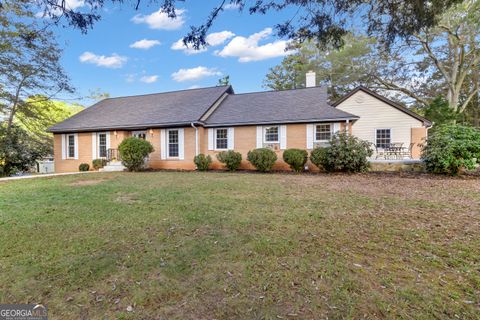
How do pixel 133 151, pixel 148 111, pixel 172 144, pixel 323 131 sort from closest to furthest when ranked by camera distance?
1. pixel 323 131
2. pixel 133 151
3. pixel 172 144
4. pixel 148 111

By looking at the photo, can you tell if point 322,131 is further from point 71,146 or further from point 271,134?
point 71,146

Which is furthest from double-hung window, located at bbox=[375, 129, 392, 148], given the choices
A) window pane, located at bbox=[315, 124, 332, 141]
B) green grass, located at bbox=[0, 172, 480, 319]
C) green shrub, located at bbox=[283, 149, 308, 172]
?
green grass, located at bbox=[0, 172, 480, 319]

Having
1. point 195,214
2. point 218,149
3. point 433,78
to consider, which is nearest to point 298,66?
point 433,78

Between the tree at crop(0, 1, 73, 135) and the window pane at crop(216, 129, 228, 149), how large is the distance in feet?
35.9

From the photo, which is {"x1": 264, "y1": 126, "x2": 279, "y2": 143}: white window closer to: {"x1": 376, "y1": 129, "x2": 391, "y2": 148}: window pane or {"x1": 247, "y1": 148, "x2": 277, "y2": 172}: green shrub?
{"x1": 247, "y1": 148, "x2": 277, "y2": 172}: green shrub

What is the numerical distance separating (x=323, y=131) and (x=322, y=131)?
48mm

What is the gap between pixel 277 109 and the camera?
14.2 meters

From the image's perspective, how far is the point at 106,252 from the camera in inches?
136

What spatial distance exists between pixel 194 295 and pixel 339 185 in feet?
22.5

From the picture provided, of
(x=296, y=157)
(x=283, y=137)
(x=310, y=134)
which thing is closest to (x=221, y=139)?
(x=283, y=137)

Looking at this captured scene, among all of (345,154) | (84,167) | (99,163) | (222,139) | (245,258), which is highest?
(222,139)

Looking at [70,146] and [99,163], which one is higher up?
[70,146]

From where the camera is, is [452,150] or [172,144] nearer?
[452,150]

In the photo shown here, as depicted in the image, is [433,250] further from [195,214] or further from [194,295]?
[195,214]
